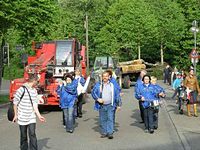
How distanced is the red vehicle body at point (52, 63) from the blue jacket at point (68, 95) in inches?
213

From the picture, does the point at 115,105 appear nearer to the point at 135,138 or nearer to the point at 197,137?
the point at 135,138

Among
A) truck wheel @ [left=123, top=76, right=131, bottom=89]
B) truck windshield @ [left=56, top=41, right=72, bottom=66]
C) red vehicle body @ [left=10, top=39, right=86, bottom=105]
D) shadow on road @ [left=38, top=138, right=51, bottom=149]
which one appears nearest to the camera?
shadow on road @ [left=38, top=138, right=51, bottom=149]

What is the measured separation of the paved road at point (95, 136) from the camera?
1088 centimetres

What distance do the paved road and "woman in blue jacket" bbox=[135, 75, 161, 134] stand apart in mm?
290

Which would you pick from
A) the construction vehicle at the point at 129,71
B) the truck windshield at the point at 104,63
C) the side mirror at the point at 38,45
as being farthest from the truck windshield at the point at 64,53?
the construction vehicle at the point at 129,71

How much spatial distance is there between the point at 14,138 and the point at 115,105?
2684mm

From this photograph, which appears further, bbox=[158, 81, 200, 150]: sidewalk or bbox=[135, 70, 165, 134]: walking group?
bbox=[135, 70, 165, 134]: walking group

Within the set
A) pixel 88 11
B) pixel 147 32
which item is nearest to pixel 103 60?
pixel 147 32

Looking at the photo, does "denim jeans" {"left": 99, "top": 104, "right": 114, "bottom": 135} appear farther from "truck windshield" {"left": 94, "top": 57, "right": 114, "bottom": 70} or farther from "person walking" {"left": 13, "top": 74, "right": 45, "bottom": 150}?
"truck windshield" {"left": 94, "top": 57, "right": 114, "bottom": 70}

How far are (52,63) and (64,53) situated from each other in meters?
0.84

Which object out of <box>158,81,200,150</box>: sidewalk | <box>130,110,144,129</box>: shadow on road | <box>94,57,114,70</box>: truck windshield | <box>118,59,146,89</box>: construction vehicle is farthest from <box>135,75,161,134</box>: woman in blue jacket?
<box>118,59,146,89</box>: construction vehicle

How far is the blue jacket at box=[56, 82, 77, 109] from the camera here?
1318cm

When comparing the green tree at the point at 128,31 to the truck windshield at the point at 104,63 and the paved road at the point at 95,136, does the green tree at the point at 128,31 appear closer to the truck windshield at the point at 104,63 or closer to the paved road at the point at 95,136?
the truck windshield at the point at 104,63

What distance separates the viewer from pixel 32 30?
25.1m
